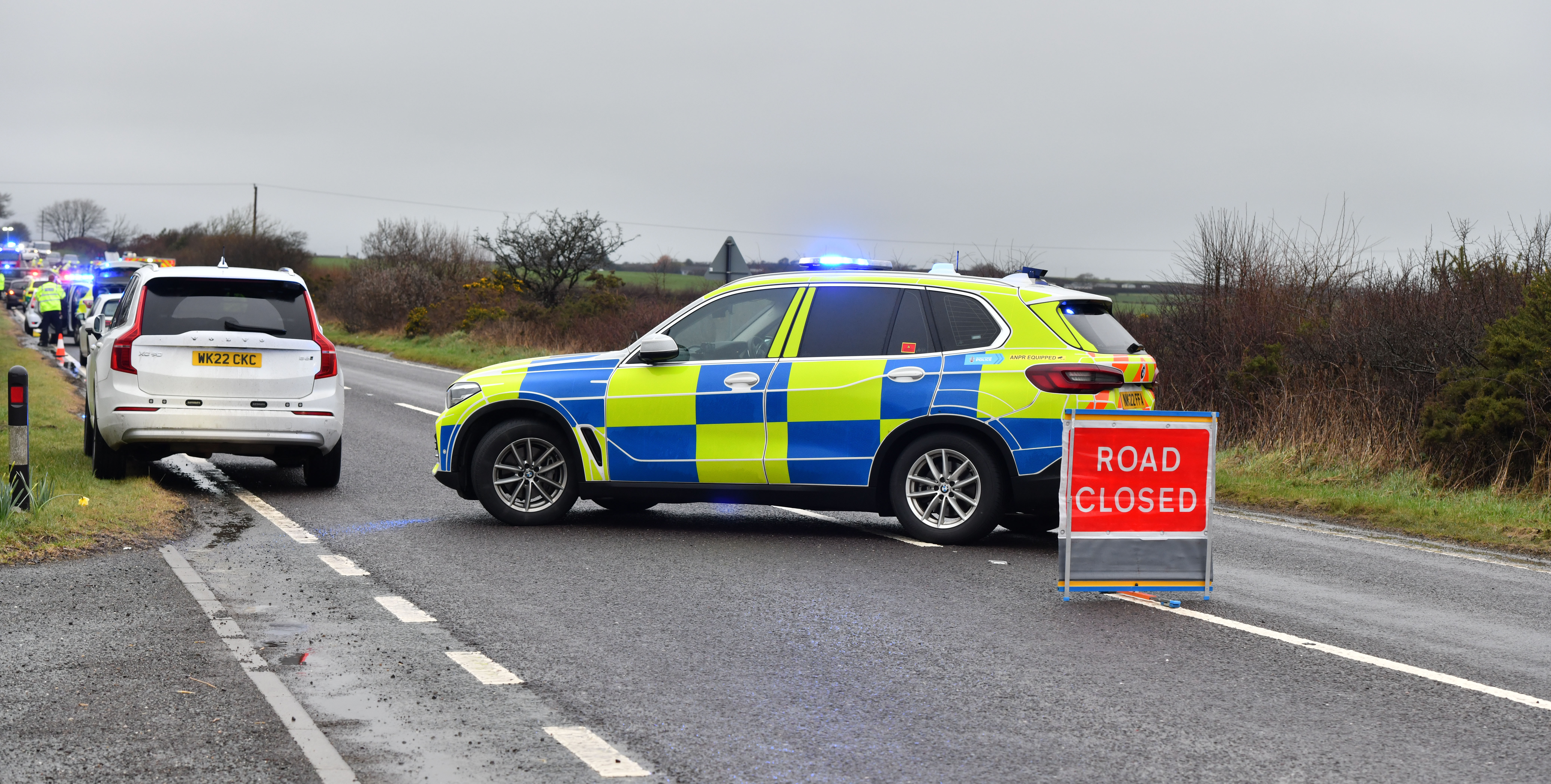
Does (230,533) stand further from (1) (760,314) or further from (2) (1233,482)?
(2) (1233,482)

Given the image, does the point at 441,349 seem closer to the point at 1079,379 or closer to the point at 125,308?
the point at 125,308

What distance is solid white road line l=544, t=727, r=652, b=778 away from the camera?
14.7 ft

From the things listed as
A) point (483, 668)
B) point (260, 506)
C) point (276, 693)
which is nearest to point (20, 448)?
point (260, 506)

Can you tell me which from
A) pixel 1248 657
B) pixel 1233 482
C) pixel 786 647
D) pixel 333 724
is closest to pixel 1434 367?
pixel 1233 482

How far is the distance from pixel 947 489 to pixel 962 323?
105 cm

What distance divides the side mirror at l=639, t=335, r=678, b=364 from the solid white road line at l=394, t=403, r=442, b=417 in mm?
9827

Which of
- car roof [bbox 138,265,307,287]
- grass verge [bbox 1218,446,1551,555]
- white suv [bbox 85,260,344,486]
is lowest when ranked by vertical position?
grass verge [bbox 1218,446,1551,555]

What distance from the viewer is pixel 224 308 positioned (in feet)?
37.1

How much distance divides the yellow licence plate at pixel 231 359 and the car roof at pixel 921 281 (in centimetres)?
390

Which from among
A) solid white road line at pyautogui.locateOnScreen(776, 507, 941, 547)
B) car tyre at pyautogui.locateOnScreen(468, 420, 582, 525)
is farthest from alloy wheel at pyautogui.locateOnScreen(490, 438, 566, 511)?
solid white road line at pyautogui.locateOnScreen(776, 507, 941, 547)

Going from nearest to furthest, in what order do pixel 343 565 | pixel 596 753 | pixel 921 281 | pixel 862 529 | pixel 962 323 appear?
1. pixel 596 753
2. pixel 343 565
3. pixel 962 323
4. pixel 921 281
5. pixel 862 529

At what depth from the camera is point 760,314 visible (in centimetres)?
940

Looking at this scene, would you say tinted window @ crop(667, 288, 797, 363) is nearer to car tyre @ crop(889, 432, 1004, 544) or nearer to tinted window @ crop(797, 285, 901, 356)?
tinted window @ crop(797, 285, 901, 356)

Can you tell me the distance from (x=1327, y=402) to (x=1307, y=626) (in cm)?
800
